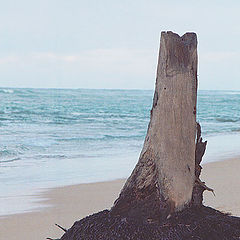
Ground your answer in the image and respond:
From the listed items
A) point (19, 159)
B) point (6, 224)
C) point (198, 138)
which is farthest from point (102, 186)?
point (198, 138)

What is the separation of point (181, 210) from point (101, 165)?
7008mm

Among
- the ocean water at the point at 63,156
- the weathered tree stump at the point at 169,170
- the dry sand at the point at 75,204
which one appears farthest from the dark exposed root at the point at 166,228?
the ocean water at the point at 63,156

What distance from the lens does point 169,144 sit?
350cm

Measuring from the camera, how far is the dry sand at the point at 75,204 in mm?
6105

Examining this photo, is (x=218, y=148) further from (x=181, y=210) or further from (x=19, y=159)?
(x=181, y=210)

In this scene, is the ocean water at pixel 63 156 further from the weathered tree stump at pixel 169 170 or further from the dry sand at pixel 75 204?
the weathered tree stump at pixel 169 170

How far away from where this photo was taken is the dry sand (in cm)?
611

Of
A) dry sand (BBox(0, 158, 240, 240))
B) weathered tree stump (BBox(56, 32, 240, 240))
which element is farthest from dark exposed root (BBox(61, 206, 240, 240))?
dry sand (BBox(0, 158, 240, 240))

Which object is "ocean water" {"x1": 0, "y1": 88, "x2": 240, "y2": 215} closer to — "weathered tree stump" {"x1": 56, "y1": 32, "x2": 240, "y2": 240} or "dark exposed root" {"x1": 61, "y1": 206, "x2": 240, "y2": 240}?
"dark exposed root" {"x1": 61, "y1": 206, "x2": 240, "y2": 240}

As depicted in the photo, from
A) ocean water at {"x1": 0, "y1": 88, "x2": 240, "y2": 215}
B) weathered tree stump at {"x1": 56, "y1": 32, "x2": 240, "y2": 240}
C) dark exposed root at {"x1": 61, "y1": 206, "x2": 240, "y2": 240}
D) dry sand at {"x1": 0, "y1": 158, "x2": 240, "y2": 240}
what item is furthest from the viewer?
ocean water at {"x1": 0, "y1": 88, "x2": 240, "y2": 215}

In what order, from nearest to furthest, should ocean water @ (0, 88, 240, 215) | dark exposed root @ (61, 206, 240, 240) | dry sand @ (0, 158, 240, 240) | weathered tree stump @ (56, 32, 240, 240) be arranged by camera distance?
dark exposed root @ (61, 206, 240, 240)
weathered tree stump @ (56, 32, 240, 240)
dry sand @ (0, 158, 240, 240)
ocean water @ (0, 88, 240, 215)

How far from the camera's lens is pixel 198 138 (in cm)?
372

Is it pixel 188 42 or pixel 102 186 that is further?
pixel 102 186

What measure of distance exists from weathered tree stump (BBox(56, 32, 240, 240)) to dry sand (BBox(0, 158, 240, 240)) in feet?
8.39
